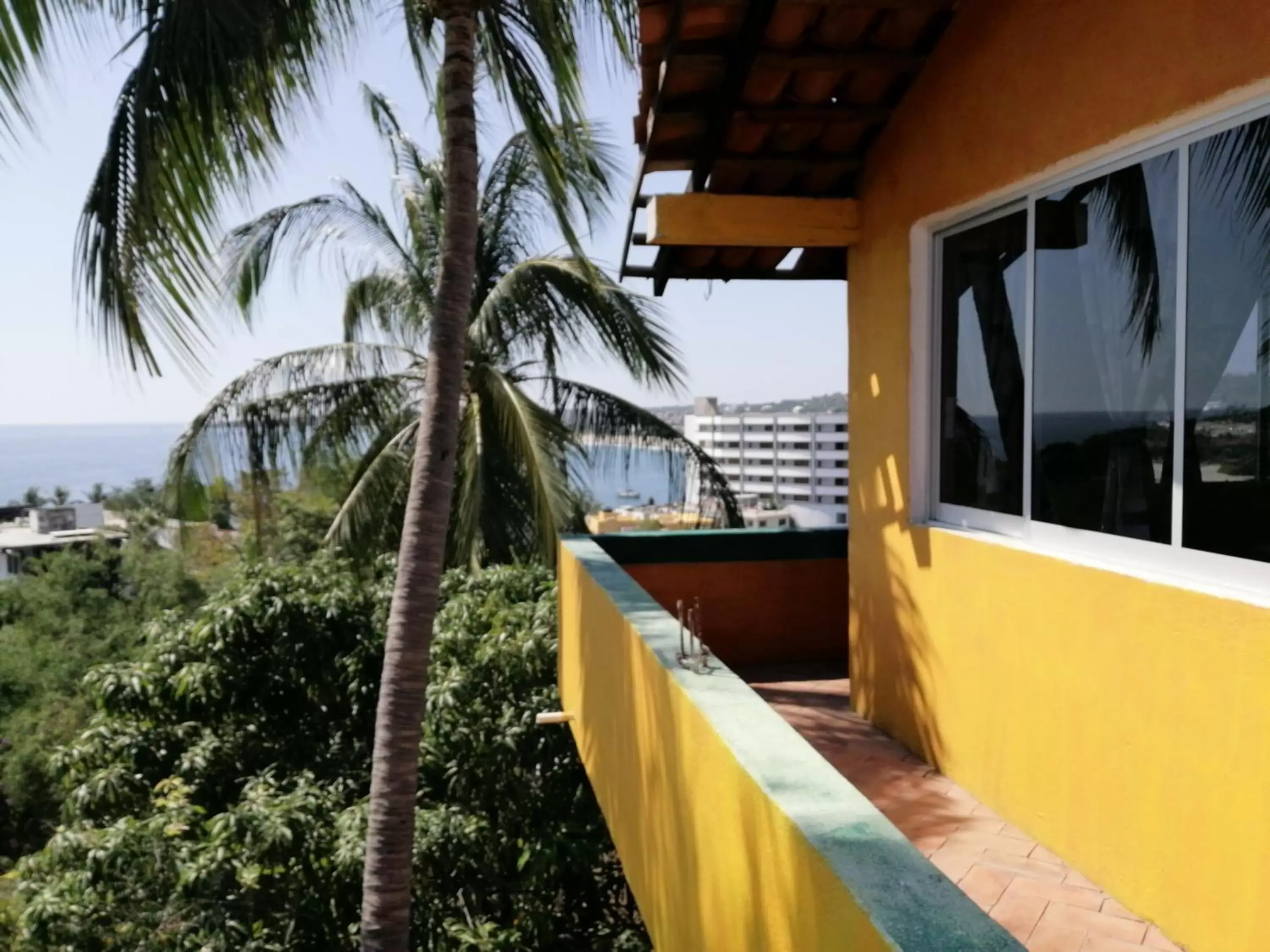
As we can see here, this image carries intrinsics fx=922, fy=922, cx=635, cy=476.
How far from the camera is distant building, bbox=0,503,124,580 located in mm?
53156

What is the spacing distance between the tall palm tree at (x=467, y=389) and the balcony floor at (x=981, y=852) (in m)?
5.51

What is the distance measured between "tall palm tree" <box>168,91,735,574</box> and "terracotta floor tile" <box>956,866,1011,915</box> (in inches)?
269

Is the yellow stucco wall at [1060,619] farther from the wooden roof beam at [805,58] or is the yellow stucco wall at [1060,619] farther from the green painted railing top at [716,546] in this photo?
the green painted railing top at [716,546]

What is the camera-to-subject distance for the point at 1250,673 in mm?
2393

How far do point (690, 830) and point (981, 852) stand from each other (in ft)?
4.17

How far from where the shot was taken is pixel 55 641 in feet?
88.2

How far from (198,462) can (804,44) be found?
27.8 feet

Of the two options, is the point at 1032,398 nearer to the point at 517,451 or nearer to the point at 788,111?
the point at 788,111

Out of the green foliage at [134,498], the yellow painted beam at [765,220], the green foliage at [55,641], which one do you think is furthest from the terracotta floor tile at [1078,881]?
the green foliage at [134,498]

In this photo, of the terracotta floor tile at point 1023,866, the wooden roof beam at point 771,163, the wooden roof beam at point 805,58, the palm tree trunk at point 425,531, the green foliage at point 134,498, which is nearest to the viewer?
the terracotta floor tile at point 1023,866

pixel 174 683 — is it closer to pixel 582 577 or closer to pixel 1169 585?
pixel 582 577

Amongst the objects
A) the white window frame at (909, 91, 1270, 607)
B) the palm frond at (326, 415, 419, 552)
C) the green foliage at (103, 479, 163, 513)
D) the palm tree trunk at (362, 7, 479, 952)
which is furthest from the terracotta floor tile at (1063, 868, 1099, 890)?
the green foliage at (103, 479, 163, 513)

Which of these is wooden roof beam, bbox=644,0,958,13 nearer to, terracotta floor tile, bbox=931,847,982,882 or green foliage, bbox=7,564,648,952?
terracotta floor tile, bbox=931,847,982,882

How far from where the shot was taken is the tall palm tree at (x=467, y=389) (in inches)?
418
